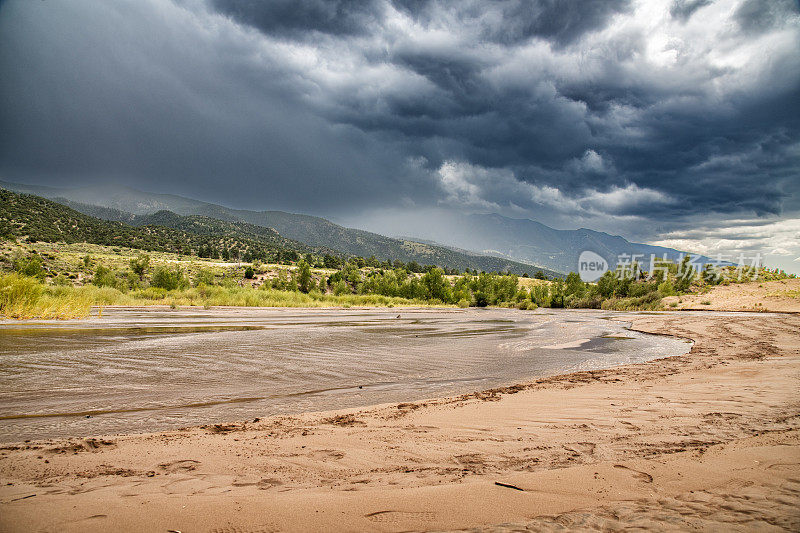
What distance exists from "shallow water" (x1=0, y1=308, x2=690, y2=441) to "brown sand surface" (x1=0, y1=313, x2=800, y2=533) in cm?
124

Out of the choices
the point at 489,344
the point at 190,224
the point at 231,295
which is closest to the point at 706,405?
the point at 489,344

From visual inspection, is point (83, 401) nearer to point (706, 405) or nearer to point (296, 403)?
point (296, 403)

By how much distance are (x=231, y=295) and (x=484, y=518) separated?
49.1 meters

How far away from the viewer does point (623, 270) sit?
7356 centimetres

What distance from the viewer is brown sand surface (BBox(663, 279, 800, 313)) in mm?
39094

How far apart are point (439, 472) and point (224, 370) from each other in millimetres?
8029

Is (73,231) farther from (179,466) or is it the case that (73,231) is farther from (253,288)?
(179,466)

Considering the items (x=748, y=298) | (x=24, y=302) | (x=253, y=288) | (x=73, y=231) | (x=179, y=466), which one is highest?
(x=748, y=298)

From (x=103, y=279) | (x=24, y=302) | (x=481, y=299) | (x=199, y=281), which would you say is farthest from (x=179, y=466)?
(x=481, y=299)

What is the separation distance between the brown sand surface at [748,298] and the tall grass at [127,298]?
40.7m

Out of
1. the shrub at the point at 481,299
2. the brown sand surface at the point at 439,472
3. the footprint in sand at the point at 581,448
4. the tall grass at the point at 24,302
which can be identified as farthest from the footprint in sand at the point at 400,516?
the shrub at the point at 481,299

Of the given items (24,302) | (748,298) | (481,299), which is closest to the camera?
(24,302)

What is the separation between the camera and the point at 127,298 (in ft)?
128

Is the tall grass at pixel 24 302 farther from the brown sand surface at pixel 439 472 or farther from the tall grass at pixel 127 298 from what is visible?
the brown sand surface at pixel 439 472
